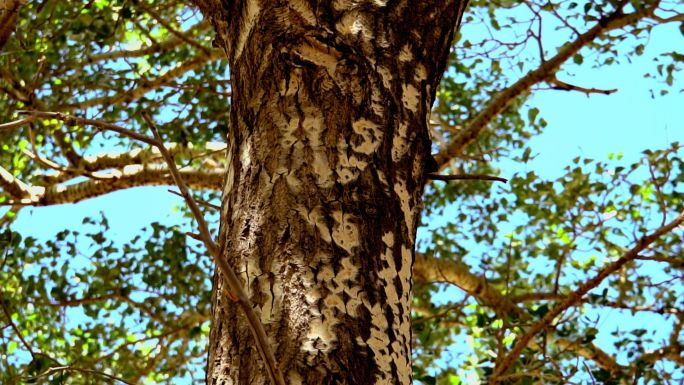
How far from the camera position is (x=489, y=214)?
7348 mm

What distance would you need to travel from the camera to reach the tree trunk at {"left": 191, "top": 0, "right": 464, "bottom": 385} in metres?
1.51

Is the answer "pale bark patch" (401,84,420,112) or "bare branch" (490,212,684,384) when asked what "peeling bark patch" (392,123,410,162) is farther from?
"bare branch" (490,212,684,384)

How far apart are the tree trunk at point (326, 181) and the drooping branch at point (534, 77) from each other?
11.7 ft

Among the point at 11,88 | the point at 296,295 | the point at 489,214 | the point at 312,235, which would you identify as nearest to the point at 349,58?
the point at 312,235

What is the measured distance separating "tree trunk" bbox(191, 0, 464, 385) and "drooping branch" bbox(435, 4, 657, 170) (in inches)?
140

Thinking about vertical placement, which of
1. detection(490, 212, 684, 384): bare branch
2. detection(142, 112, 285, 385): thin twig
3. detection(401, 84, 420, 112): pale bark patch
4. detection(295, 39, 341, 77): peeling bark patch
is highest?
detection(490, 212, 684, 384): bare branch

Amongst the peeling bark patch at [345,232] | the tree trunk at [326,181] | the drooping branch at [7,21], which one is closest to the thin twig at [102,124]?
the tree trunk at [326,181]

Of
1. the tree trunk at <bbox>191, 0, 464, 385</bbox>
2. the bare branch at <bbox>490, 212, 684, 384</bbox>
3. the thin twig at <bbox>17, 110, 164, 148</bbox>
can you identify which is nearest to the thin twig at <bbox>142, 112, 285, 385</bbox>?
the thin twig at <bbox>17, 110, 164, 148</bbox>

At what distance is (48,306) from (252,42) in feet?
14.9

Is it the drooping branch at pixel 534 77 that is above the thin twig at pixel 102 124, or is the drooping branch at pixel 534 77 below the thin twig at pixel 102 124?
above

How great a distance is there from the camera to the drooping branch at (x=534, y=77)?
5473mm

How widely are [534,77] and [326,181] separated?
4095mm

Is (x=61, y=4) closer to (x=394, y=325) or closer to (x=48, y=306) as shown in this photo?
(x=48, y=306)

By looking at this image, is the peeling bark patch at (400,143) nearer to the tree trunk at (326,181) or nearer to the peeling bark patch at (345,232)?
the tree trunk at (326,181)
